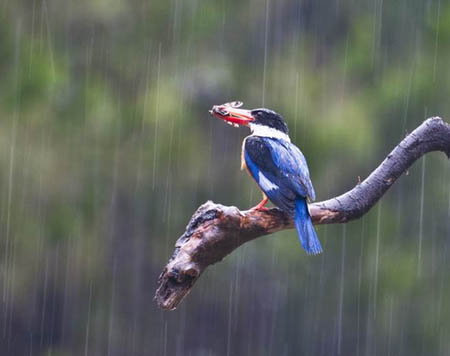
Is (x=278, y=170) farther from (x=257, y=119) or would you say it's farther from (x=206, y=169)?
(x=206, y=169)

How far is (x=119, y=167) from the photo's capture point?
8.40 meters

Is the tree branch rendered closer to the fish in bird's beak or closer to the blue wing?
the blue wing

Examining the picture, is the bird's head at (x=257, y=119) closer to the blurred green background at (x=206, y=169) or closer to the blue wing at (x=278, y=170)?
the blue wing at (x=278, y=170)

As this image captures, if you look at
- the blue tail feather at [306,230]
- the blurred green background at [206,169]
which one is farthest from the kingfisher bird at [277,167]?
the blurred green background at [206,169]

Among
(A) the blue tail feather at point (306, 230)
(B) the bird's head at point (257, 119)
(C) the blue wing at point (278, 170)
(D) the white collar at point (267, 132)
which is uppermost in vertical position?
(B) the bird's head at point (257, 119)

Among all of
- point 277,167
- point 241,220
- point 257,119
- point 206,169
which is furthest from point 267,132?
point 206,169

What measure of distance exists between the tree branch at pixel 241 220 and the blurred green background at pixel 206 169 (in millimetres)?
3992

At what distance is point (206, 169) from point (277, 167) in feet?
14.8

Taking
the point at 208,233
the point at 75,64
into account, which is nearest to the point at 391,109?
the point at 75,64

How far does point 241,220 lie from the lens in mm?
3314

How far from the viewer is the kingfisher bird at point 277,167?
3600 mm

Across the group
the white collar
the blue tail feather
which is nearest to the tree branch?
the blue tail feather

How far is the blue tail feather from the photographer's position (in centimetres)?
356

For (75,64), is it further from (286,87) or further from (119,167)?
(286,87)
